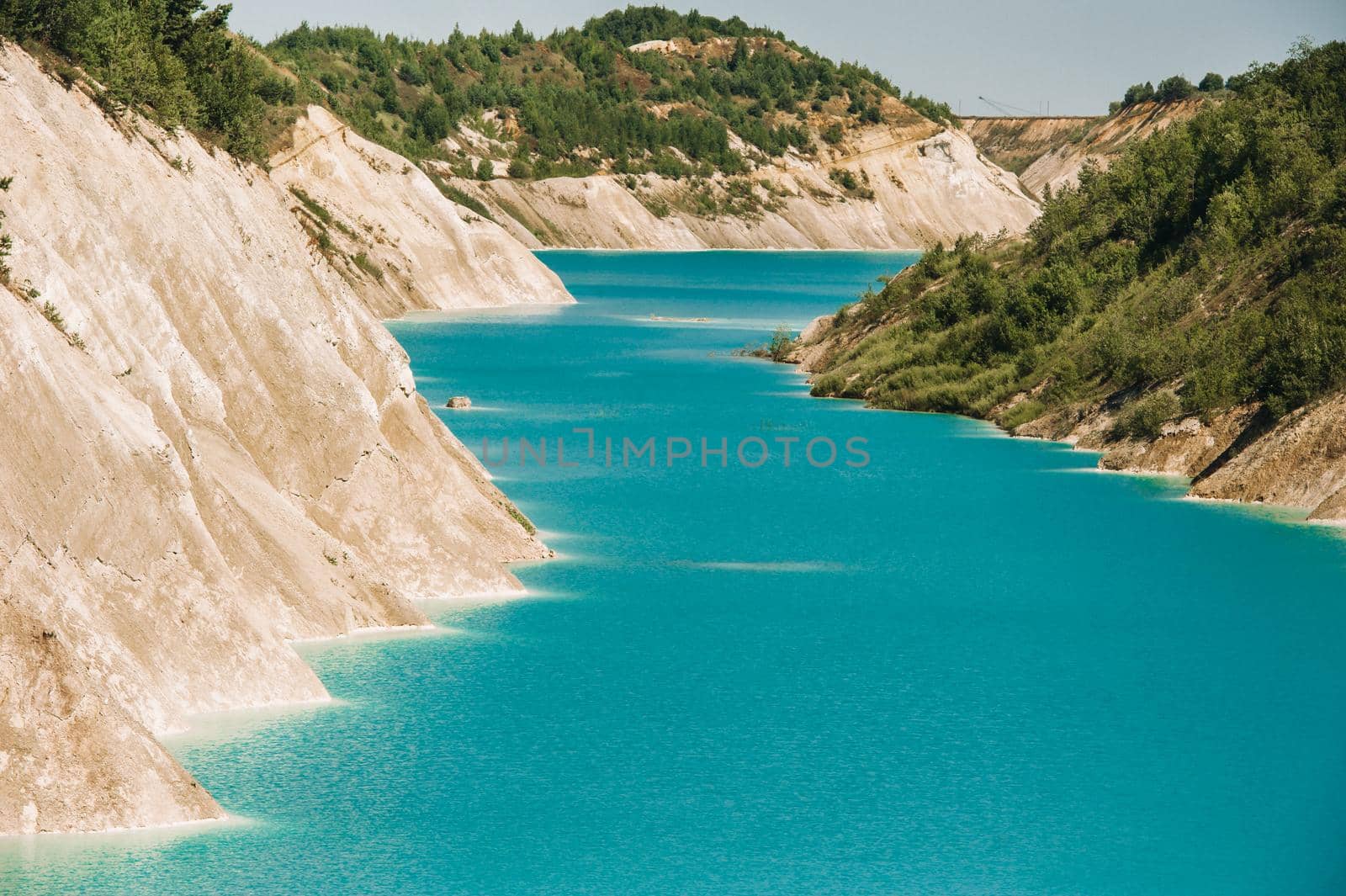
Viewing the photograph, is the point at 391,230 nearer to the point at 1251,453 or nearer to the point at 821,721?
the point at 1251,453

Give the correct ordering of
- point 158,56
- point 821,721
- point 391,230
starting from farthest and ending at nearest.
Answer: point 391,230 → point 158,56 → point 821,721

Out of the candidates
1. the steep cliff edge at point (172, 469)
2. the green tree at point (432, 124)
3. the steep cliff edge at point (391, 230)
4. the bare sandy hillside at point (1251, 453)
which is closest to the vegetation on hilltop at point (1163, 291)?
the bare sandy hillside at point (1251, 453)

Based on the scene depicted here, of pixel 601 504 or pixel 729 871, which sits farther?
pixel 601 504

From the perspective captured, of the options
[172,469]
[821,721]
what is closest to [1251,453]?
[821,721]

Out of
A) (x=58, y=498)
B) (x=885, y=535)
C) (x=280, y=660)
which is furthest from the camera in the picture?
(x=885, y=535)

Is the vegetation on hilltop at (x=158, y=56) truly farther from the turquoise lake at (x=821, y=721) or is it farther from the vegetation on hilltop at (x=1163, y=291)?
the vegetation on hilltop at (x=1163, y=291)

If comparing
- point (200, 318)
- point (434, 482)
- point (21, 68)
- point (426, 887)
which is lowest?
point (426, 887)

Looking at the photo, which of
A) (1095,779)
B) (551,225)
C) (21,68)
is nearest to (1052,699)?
(1095,779)

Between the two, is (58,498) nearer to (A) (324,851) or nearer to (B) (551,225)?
(A) (324,851)
